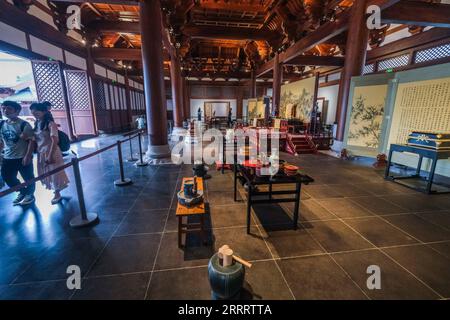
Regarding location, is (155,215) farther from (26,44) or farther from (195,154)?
(26,44)

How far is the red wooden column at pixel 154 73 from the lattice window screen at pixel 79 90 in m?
5.29

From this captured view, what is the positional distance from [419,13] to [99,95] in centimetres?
1278

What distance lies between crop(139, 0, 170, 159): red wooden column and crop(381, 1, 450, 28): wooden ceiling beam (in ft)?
20.6

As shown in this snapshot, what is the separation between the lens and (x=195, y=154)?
22.6 ft

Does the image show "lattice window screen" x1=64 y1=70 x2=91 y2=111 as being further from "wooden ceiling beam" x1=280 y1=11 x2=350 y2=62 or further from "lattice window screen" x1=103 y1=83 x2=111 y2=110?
"wooden ceiling beam" x1=280 y1=11 x2=350 y2=62

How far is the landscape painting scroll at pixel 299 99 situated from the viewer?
990 cm

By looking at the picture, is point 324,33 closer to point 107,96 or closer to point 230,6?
point 230,6

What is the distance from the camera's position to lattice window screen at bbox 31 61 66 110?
6.83 metres

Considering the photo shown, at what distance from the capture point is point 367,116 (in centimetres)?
570

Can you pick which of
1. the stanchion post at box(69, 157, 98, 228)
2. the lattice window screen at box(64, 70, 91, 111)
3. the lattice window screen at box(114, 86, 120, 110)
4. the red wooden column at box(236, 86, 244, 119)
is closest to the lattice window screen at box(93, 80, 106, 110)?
the lattice window screen at box(64, 70, 91, 111)

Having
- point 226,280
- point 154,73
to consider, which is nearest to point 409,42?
point 154,73

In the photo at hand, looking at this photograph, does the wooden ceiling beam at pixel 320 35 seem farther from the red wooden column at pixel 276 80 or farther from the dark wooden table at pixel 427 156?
the dark wooden table at pixel 427 156

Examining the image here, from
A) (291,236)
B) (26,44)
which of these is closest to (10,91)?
(26,44)
